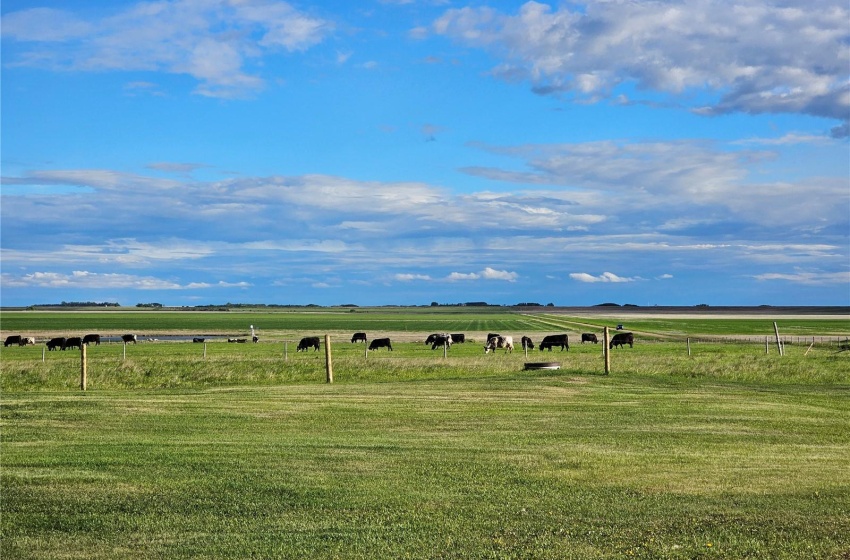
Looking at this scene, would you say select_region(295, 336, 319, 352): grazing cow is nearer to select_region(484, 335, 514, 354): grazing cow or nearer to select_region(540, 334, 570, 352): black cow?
select_region(484, 335, 514, 354): grazing cow

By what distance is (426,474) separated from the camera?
39.2 feet

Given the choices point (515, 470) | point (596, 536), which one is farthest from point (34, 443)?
point (596, 536)

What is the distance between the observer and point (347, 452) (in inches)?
540

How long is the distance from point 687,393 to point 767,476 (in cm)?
1154

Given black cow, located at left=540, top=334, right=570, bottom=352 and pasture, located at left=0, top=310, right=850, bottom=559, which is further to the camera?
black cow, located at left=540, top=334, right=570, bottom=352

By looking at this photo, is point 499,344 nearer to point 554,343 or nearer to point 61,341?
point 554,343

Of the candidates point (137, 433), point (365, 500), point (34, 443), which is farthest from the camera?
point (137, 433)

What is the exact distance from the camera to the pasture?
8.73 meters

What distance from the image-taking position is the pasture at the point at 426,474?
28.7ft

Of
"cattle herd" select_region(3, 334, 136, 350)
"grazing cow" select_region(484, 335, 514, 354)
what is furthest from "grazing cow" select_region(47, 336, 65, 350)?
"grazing cow" select_region(484, 335, 514, 354)

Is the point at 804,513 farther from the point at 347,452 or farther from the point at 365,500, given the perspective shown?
the point at 347,452

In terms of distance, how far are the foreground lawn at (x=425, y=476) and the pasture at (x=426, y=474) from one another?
44 mm

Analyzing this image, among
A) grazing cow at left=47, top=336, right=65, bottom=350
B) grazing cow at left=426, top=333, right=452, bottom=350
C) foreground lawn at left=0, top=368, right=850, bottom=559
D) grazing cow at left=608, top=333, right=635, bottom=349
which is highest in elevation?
grazing cow at left=47, top=336, right=65, bottom=350

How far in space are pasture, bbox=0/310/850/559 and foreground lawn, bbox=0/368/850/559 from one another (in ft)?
0.15
